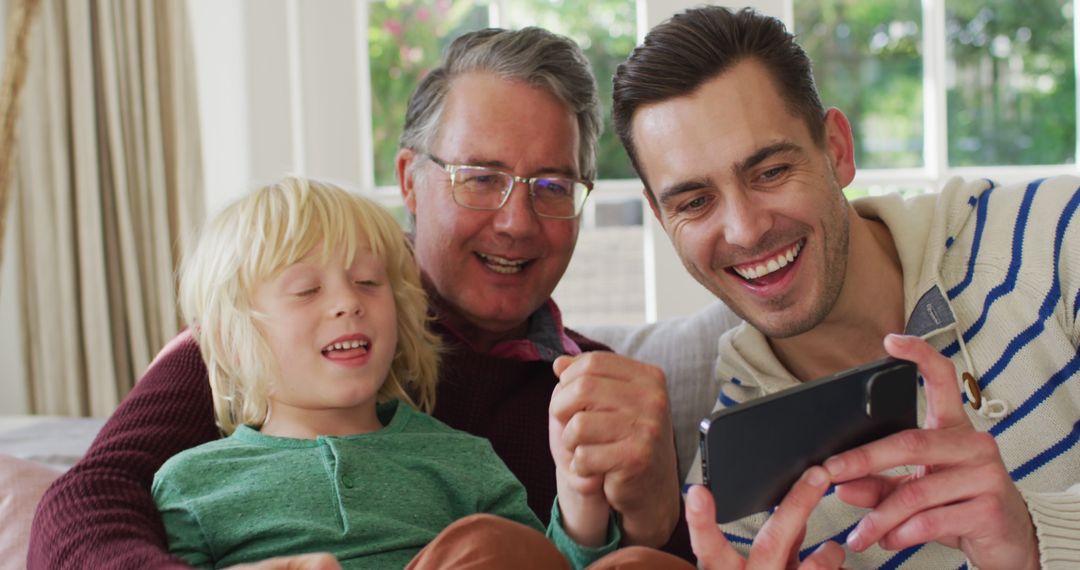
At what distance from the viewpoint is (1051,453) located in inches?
62.2

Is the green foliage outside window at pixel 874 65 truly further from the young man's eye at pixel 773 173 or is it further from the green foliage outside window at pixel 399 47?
the young man's eye at pixel 773 173

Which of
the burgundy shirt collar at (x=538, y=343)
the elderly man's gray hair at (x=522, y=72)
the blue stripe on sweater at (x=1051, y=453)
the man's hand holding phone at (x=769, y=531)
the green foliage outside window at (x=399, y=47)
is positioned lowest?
the blue stripe on sweater at (x=1051, y=453)

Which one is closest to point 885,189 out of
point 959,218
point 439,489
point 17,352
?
point 959,218

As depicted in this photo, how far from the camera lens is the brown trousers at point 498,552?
1.09 meters

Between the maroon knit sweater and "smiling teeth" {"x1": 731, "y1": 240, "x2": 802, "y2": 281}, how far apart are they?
40 centimetres

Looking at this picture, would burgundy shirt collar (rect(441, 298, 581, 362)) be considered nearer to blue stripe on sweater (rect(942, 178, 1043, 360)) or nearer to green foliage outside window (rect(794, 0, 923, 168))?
blue stripe on sweater (rect(942, 178, 1043, 360))

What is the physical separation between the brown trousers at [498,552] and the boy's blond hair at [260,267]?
53 centimetres

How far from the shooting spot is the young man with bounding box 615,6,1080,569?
160cm

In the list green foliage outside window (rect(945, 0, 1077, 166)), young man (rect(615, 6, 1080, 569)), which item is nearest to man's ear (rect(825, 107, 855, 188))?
young man (rect(615, 6, 1080, 569))

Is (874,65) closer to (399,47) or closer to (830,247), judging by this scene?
(399,47)

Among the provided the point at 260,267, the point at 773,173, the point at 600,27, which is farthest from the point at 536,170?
the point at 600,27

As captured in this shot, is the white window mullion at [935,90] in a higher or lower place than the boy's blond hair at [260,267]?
higher

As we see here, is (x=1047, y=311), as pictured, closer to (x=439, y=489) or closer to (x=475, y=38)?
(x=439, y=489)

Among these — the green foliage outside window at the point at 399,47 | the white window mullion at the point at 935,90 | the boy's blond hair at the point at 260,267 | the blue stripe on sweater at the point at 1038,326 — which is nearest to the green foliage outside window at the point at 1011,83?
the white window mullion at the point at 935,90
